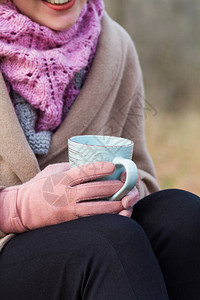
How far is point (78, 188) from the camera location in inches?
34.3

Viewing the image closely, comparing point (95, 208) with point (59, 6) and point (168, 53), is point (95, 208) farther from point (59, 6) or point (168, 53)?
point (168, 53)

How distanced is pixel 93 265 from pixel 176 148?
2.76 meters

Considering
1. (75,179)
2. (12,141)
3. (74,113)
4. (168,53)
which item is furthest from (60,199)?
(168,53)

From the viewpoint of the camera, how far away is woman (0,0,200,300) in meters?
0.81

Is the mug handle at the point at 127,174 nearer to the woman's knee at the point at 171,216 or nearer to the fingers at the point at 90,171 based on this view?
the fingers at the point at 90,171

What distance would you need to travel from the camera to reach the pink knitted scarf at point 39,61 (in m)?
1.08

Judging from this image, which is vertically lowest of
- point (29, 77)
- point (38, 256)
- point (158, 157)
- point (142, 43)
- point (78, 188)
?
point (158, 157)

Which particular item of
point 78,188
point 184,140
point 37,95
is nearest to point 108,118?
point 37,95

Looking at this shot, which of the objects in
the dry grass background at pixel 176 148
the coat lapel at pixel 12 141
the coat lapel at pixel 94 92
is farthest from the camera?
the dry grass background at pixel 176 148

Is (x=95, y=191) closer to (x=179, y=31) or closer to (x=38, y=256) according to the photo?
(x=38, y=256)

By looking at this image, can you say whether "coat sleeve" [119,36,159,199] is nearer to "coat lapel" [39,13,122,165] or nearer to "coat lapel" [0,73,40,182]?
"coat lapel" [39,13,122,165]

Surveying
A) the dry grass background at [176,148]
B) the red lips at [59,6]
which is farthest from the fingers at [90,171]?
the dry grass background at [176,148]

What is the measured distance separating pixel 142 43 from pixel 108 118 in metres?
2.73

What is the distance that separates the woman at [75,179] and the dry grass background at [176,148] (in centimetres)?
175
